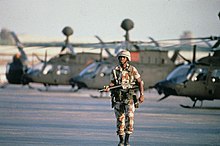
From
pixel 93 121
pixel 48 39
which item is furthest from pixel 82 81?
pixel 48 39

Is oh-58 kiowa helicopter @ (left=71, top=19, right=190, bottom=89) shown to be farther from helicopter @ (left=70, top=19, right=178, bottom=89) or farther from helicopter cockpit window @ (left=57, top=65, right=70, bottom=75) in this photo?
helicopter cockpit window @ (left=57, top=65, right=70, bottom=75)

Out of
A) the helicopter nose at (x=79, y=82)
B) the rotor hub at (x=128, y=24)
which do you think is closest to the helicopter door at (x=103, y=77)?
the helicopter nose at (x=79, y=82)

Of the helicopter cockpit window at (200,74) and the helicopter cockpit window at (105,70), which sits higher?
the helicopter cockpit window at (105,70)

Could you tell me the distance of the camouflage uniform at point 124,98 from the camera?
54.2ft

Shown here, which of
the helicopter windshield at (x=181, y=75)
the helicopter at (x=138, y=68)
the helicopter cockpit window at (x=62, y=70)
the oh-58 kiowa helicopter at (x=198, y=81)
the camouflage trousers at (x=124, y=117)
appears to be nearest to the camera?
the camouflage trousers at (x=124, y=117)

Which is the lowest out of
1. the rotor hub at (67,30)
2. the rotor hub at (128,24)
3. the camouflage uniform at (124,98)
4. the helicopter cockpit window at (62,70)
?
the camouflage uniform at (124,98)

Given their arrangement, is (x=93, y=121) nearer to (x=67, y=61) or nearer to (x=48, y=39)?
(x=67, y=61)

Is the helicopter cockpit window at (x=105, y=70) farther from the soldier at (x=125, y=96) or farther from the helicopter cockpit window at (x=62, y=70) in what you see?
the soldier at (x=125, y=96)

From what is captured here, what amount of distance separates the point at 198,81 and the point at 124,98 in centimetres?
1755

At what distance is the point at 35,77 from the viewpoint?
5100 cm

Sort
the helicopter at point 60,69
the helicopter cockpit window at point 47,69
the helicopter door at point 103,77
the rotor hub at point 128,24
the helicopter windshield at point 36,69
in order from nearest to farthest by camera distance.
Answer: the helicopter door at point 103,77, the rotor hub at point 128,24, the helicopter at point 60,69, the helicopter cockpit window at point 47,69, the helicopter windshield at point 36,69

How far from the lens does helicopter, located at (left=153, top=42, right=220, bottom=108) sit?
33438mm

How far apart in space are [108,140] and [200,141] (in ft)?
6.21

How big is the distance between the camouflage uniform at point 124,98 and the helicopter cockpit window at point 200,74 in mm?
17520
